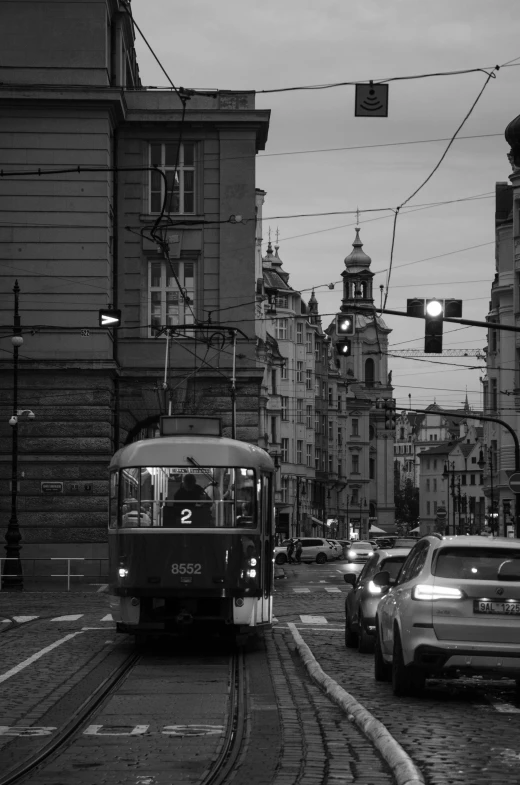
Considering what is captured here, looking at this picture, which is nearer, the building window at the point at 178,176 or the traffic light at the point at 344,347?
the traffic light at the point at 344,347

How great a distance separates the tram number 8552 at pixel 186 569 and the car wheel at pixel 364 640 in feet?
7.84

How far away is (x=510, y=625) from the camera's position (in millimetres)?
13703

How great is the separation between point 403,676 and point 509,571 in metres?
1.41

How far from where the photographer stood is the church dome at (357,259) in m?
175

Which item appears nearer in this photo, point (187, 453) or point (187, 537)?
point (187, 537)

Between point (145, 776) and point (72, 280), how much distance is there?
34555 mm

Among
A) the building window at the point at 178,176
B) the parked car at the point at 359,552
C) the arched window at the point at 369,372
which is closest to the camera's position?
the building window at the point at 178,176

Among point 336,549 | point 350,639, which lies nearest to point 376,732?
point 350,639

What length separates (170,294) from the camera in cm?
4559

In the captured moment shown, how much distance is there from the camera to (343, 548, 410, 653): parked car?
64.8 ft

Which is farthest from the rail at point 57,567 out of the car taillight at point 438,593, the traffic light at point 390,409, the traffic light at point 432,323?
the car taillight at point 438,593

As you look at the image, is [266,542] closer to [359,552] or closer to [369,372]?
[359,552]

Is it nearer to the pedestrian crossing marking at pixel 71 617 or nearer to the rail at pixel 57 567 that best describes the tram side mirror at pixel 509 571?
the pedestrian crossing marking at pixel 71 617

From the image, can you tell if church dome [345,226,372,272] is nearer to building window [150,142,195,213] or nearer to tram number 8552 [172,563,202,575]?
building window [150,142,195,213]
